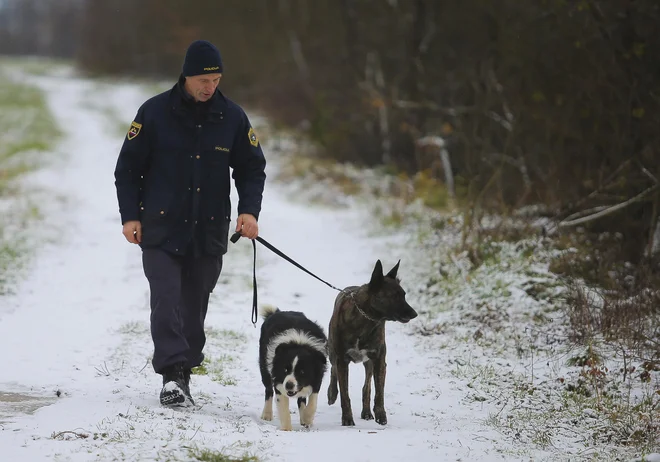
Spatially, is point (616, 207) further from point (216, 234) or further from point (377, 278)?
point (216, 234)

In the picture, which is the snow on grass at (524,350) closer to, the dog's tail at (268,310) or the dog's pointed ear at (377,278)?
the dog's pointed ear at (377,278)

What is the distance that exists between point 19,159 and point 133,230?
1701cm

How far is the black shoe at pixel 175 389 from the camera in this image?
220 inches

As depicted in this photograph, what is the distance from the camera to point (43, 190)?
55.6 feet

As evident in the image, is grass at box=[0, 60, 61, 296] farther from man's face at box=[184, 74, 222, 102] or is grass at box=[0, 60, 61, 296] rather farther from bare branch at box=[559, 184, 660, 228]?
bare branch at box=[559, 184, 660, 228]

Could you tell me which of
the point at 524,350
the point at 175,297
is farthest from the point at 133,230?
the point at 524,350

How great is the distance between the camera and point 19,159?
21.1 metres

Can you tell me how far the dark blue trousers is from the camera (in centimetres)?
560

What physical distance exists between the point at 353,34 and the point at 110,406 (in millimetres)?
18053

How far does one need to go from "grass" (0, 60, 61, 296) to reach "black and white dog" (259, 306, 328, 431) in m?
5.20

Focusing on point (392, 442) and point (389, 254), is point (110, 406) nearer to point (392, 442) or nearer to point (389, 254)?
point (392, 442)

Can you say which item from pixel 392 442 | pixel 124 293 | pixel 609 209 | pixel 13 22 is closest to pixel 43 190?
pixel 124 293

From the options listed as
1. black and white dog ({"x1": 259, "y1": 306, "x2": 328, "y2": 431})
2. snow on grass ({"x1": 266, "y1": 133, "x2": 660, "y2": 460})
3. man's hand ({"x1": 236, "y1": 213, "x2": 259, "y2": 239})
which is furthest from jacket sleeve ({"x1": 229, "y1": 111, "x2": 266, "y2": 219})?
snow on grass ({"x1": 266, "y1": 133, "x2": 660, "y2": 460})

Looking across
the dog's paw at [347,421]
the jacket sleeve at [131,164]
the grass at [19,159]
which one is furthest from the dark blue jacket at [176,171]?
the grass at [19,159]
